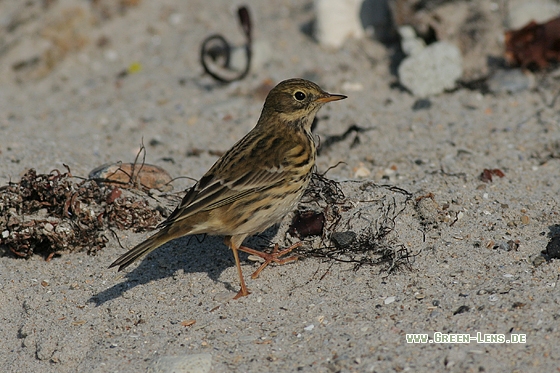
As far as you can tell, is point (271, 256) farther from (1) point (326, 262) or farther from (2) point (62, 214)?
(2) point (62, 214)

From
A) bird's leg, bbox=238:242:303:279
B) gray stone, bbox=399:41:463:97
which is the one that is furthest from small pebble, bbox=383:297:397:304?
gray stone, bbox=399:41:463:97

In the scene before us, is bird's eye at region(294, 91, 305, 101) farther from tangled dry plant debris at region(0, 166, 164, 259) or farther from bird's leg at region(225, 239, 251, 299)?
tangled dry plant debris at region(0, 166, 164, 259)

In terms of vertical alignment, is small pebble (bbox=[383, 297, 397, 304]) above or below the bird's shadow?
below

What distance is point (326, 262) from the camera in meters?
5.72

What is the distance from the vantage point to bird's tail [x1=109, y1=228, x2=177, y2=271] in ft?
17.0

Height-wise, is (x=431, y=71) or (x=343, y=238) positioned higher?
(x=431, y=71)

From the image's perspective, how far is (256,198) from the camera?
567cm

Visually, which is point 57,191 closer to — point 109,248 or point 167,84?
point 109,248

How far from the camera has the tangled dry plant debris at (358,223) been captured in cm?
564

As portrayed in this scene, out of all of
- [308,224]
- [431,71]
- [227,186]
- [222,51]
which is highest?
[222,51]

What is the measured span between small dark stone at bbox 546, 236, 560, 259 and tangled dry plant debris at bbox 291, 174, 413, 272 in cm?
104

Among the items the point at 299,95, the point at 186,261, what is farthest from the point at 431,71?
the point at 186,261

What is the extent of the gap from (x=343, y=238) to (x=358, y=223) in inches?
8.7

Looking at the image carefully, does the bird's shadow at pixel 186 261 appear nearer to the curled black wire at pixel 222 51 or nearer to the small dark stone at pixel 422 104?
the small dark stone at pixel 422 104
